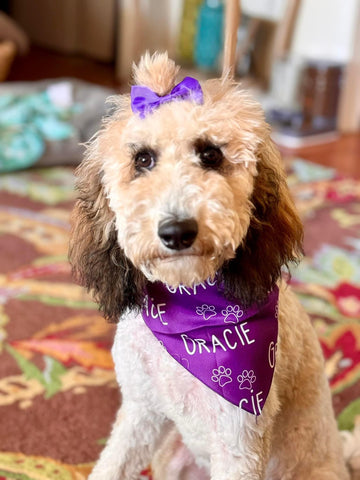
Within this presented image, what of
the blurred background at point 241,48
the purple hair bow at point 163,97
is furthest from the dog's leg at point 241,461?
the blurred background at point 241,48

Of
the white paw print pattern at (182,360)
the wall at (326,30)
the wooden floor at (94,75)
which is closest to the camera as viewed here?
the white paw print pattern at (182,360)

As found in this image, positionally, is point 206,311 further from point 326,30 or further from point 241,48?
point 241,48

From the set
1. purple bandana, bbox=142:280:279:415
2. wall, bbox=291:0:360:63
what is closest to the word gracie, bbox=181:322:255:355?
purple bandana, bbox=142:280:279:415

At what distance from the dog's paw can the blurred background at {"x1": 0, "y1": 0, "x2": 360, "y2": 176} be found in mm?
2457

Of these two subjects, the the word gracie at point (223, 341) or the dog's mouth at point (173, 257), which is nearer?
the dog's mouth at point (173, 257)

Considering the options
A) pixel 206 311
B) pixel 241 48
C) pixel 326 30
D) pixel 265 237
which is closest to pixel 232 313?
pixel 206 311

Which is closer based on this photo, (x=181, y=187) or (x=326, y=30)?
(x=181, y=187)

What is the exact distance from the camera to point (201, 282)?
1.00m

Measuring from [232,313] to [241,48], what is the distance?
4.11m

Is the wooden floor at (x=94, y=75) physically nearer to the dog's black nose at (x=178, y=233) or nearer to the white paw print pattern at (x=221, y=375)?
the white paw print pattern at (x=221, y=375)

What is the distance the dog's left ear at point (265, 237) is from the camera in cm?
100

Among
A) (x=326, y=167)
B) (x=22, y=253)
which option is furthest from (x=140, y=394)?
(x=326, y=167)

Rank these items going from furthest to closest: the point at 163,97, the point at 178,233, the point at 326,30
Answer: the point at 326,30, the point at 163,97, the point at 178,233

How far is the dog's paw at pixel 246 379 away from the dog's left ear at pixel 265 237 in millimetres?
121
